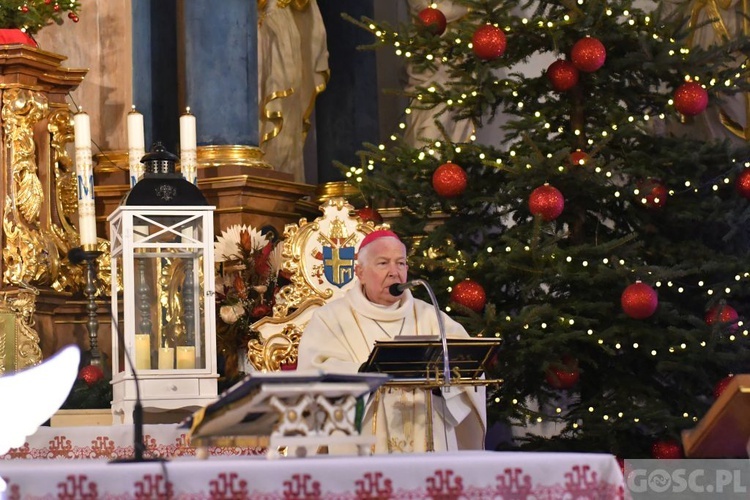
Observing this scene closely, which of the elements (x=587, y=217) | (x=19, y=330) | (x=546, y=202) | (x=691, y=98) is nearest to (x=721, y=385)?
(x=587, y=217)

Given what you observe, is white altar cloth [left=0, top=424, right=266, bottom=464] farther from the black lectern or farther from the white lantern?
the black lectern

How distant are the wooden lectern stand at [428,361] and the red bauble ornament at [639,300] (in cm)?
254

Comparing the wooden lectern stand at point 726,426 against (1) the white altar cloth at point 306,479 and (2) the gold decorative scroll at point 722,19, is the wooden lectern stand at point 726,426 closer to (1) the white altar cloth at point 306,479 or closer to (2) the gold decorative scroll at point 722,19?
(1) the white altar cloth at point 306,479

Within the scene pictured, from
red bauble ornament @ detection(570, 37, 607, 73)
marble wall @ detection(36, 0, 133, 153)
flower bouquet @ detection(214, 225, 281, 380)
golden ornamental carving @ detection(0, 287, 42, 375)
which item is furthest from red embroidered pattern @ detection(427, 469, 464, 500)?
marble wall @ detection(36, 0, 133, 153)

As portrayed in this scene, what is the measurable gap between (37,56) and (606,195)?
3.16 m

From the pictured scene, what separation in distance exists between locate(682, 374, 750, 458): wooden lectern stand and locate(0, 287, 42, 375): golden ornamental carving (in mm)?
4239

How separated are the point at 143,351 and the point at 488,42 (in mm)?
2753

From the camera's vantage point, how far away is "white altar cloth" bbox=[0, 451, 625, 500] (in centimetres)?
345

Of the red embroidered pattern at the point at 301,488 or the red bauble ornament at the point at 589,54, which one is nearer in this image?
the red embroidered pattern at the point at 301,488

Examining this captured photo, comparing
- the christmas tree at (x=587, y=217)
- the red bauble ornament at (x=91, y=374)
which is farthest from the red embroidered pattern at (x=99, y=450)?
the christmas tree at (x=587, y=217)

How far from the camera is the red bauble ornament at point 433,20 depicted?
28.4ft

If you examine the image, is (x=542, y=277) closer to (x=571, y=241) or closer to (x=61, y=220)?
(x=571, y=241)

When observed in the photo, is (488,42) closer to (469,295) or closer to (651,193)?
(651,193)

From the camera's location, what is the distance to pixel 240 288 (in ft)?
27.0
